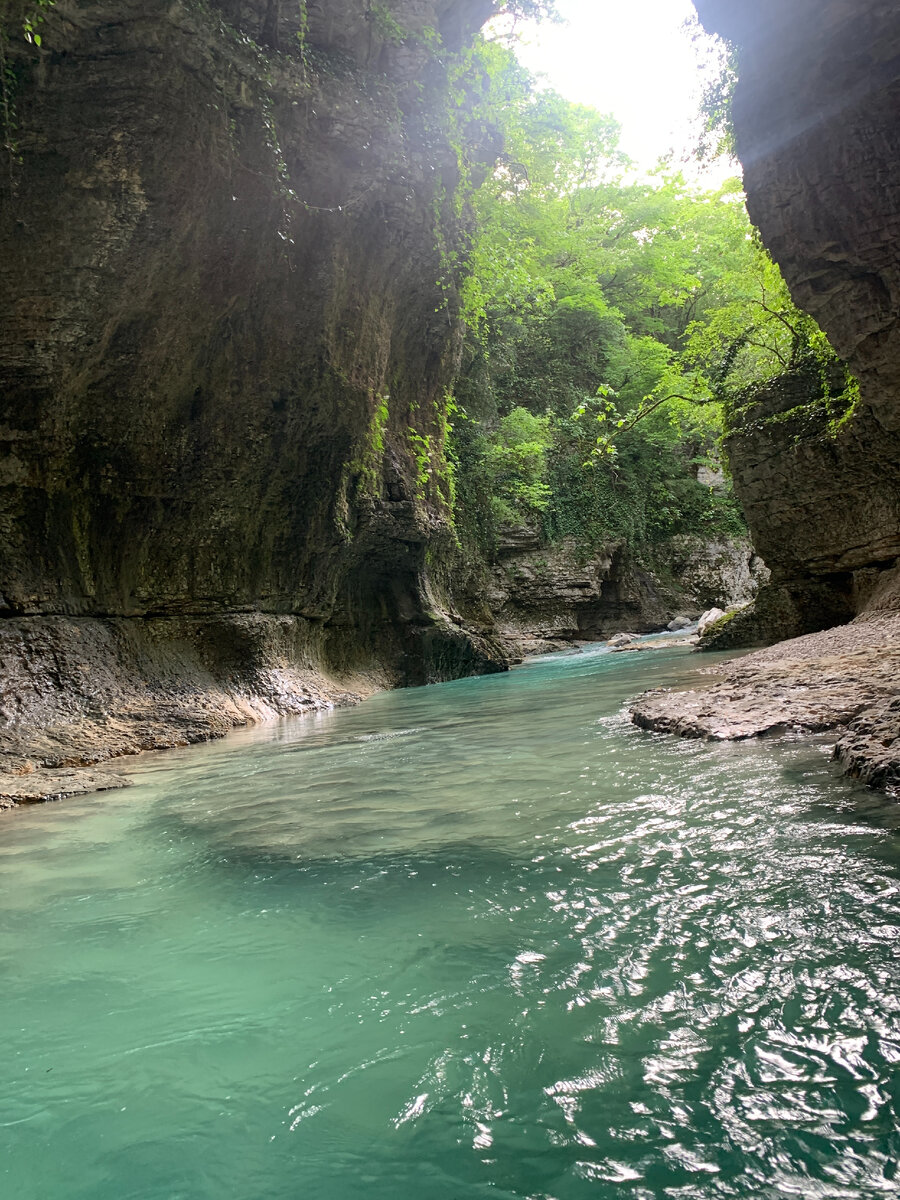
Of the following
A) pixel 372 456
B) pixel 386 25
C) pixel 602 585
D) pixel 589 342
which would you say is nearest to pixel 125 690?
pixel 372 456

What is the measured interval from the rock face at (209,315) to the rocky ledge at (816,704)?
5.97m

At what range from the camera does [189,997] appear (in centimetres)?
201

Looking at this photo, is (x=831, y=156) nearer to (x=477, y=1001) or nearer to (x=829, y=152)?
(x=829, y=152)

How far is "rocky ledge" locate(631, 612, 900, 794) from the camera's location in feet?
11.0

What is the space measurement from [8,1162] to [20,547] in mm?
7948

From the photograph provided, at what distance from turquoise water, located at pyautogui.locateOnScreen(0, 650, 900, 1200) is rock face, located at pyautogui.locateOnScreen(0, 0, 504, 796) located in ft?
18.0

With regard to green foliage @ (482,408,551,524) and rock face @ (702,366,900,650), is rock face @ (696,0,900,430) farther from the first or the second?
green foliage @ (482,408,551,524)

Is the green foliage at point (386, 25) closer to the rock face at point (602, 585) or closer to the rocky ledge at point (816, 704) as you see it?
the rocky ledge at point (816, 704)

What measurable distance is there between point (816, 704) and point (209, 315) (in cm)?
824

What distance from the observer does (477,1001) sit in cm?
181

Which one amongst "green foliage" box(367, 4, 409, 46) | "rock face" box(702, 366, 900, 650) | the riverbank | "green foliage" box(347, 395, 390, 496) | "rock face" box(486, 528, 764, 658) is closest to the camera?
the riverbank

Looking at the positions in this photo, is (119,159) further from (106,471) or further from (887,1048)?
(887,1048)

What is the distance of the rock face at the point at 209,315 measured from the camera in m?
7.45

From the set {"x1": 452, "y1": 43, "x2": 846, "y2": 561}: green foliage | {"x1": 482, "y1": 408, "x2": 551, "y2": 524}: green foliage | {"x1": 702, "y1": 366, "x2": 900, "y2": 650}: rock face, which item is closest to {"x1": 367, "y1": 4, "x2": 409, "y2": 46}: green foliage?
{"x1": 702, "y1": 366, "x2": 900, "y2": 650}: rock face
